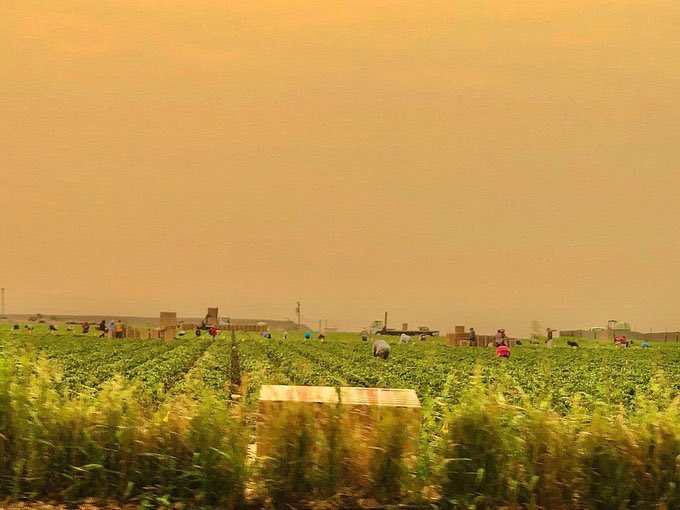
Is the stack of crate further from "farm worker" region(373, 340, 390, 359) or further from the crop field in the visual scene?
the crop field

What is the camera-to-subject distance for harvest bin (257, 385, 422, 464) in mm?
9633

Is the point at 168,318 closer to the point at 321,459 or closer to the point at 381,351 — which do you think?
the point at 381,351

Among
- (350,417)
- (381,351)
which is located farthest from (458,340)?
(350,417)

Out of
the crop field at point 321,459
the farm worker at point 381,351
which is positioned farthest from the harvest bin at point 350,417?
the farm worker at point 381,351

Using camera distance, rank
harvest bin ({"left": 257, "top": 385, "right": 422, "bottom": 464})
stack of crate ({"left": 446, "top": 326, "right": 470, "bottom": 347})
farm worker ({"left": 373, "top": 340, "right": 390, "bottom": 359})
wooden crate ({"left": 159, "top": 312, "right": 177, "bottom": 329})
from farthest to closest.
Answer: wooden crate ({"left": 159, "top": 312, "right": 177, "bottom": 329}) → stack of crate ({"left": 446, "top": 326, "right": 470, "bottom": 347}) → farm worker ({"left": 373, "top": 340, "right": 390, "bottom": 359}) → harvest bin ({"left": 257, "top": 385, "right": 422, "bottom": 464})

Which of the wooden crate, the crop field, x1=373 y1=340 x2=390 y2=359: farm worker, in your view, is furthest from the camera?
the wooden crate

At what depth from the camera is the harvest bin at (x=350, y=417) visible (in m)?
9.63

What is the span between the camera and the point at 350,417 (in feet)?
33.1

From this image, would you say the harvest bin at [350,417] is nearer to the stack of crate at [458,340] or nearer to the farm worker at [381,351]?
the farm worker at [381,351]

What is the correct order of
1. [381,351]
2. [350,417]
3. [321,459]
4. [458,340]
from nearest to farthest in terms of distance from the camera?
[321,459]
[350,417]
[381,351]
[458,340]

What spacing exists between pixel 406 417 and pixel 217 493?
2.33 meters

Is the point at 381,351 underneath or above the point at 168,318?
underneath

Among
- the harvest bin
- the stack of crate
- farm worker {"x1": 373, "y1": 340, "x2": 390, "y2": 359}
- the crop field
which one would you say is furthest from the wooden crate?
the harvest bin

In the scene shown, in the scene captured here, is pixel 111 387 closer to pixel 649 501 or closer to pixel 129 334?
pixel 649 501
